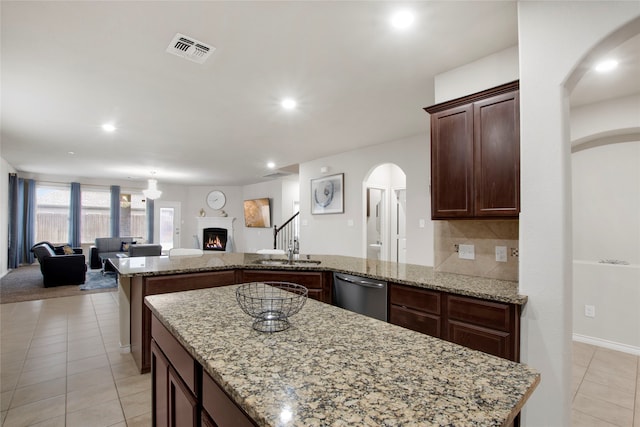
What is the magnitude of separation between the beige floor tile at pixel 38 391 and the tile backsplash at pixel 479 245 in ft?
10.4

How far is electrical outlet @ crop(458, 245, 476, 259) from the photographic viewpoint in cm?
258

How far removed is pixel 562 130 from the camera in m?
1.71

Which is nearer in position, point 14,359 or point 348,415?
point 348,415

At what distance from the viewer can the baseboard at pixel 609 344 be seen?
10.3 ft

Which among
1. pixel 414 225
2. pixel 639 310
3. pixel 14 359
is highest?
pixel 414 225

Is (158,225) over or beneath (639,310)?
over

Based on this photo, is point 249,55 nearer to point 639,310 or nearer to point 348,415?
point 348,415

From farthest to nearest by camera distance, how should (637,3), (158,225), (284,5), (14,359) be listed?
(158,225) → (14,359) → (284,5) → (637,3)

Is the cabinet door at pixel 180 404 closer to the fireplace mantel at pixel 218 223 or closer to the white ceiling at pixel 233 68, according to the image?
the white ceiling at pixel 233 68

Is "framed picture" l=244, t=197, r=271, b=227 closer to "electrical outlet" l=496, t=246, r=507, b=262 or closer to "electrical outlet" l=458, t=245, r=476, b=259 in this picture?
"electrical outlet" l=458, t=245, r=476, b=259

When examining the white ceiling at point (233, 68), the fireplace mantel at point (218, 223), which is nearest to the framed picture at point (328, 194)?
the white ceiling at point (233, 68)

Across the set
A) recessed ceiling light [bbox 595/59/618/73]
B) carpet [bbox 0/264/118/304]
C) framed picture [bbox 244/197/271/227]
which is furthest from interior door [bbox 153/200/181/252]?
recessed ceiling light [bbox 595/59/618/73]

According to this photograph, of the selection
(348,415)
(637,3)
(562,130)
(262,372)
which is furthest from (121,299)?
(637,3)

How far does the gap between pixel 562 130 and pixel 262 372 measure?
1.94 metres
